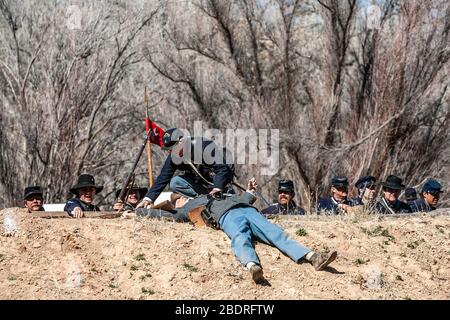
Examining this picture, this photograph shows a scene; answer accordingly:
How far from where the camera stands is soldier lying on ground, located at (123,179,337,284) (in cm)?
935

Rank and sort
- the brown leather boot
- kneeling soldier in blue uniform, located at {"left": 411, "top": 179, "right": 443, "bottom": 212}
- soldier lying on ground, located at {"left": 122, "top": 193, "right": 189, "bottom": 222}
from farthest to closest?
1. kneeling soldier in blue uniform, located at {"left": 411, "top": 179, "right": 443, "bottom": 212}
2. soldier lying on ground, located at {"left": 122, "top": 193, "right": 189, "bottom": 222}
3. the brown leather boot

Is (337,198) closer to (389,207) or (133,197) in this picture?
(389,207)

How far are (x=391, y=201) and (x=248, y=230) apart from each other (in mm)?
3880

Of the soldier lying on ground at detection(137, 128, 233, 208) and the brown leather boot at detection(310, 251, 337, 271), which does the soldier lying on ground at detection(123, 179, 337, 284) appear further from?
the soldier lying on ground at detection(137, 128, 233, 208)

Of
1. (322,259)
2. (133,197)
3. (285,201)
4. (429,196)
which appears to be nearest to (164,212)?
(133,197)

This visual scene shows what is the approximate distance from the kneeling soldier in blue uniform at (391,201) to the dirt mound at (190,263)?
5.78 feet

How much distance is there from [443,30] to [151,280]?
1563cm

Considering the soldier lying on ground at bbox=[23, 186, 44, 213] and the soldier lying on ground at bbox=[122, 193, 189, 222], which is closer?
the soldier lying on ground at bbox=[122, 193, 189, 222]

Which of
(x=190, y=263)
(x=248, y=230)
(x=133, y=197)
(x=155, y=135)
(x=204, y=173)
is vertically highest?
A: (x=155, y=135)

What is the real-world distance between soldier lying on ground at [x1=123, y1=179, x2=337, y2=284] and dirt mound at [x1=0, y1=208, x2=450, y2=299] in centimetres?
16

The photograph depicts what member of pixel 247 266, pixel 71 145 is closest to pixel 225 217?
pixel 247 266

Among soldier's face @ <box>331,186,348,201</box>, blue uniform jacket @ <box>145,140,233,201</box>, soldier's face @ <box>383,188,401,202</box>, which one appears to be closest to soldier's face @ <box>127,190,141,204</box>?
blue uniform jacket @ <box>145,140,233,201</box>

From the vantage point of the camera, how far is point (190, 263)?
9664 millimetres

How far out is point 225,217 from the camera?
10.0 m
